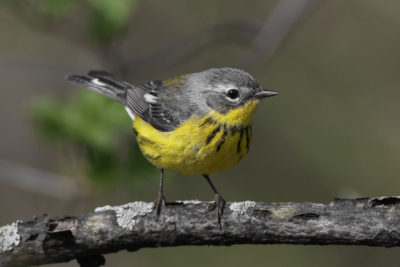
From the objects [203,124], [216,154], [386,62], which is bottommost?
[216,154]

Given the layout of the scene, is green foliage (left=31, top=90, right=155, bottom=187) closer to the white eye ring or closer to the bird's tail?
the white eye ring

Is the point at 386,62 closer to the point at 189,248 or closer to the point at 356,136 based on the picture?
the point at 356,136

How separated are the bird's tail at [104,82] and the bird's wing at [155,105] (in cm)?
13

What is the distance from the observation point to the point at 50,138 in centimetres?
564

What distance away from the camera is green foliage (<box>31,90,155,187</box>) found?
563 cm

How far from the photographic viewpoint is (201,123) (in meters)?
5.55

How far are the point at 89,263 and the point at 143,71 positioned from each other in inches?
101

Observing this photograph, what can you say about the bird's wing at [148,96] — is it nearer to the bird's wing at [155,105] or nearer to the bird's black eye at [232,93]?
the bird's wing at [155,105]

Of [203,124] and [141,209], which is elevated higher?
[203,124]

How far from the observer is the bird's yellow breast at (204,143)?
5.30 meters

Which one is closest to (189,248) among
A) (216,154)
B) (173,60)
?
(173,60)

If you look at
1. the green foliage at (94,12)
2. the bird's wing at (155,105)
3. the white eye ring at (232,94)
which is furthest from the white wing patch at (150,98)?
the white eye ring at (232,94)

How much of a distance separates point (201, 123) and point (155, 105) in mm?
929

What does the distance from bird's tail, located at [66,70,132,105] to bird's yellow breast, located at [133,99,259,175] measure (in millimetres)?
1500
